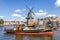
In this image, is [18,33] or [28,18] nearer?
[18,33]

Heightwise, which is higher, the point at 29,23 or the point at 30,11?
the point at 30,11

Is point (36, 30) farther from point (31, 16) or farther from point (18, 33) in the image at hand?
point (31, 16)

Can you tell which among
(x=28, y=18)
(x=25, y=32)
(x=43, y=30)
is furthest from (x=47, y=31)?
(x=28, y=18)

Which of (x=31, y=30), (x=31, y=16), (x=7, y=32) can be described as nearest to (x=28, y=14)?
(x=31, y=16)

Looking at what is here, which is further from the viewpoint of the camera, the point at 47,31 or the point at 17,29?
the point at 17,29

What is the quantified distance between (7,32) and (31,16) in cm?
3738

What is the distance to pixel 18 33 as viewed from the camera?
83375mm

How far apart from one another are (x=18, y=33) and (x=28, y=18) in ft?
133

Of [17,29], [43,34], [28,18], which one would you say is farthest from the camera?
[28,18]

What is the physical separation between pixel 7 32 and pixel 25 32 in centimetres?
1203

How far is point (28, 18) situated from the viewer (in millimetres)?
123188

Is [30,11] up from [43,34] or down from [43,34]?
up

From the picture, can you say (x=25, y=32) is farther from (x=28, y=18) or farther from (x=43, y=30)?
(x=28, y=18)

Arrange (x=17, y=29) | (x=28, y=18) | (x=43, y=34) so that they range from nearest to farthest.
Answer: (x=43, y=34) < (x=17, y=29) < (x=28, y=18)
